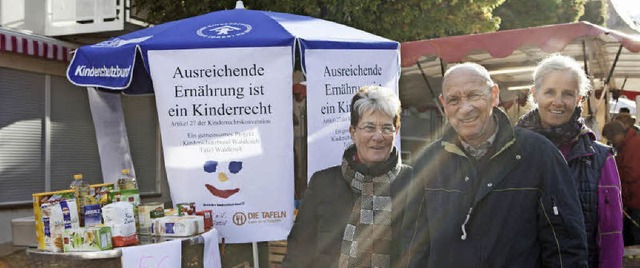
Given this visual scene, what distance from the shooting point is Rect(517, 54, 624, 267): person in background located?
296 centimetres

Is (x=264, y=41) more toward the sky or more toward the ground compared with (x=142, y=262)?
more toward the sky

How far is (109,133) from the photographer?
658cm

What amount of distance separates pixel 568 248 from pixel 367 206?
3.39 feet

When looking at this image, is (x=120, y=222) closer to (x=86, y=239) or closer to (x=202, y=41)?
(x=86, y=239)

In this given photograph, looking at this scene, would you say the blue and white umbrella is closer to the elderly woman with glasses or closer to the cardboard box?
the cardboard box

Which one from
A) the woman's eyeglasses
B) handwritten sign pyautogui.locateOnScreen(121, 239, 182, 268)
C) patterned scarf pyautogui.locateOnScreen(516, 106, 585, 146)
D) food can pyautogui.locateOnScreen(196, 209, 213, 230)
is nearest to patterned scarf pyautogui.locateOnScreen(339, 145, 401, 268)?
the woman's eyeglasses

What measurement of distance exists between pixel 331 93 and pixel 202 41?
116 centimetres

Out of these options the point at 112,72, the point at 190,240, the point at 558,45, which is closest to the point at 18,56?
the point at 112,72

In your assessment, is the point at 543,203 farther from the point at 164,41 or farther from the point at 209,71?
the point at 164,41

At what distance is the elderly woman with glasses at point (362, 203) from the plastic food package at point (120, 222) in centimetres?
149

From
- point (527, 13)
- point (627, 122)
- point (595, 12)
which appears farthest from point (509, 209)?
point (595, 12)

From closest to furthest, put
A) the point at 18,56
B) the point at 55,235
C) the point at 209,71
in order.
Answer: the point at 55,235 < the point at 209,71 < the point at 18,56

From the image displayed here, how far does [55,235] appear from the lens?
13.7ft

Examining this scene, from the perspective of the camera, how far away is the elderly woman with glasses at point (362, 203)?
310cm
